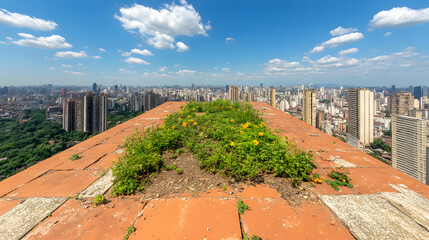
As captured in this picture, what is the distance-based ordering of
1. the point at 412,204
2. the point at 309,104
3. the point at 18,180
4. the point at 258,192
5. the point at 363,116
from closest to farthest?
the point at 412,204 < the point at 258,192 < the point at 18,180 < the point at 309,104 < the point at 363,116

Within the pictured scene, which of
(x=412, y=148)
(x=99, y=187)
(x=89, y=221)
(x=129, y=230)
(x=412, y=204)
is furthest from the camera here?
(x=412, y=148)

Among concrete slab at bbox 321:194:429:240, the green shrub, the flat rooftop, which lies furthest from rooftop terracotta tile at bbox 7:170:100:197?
concrete slab at bbox 321:194:429:240

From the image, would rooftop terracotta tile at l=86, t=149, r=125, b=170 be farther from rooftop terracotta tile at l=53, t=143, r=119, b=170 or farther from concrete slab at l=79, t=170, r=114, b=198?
concrete slab at l=79, t=170, r=114, b=198

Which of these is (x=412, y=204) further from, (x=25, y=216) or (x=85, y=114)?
(x=85, y=114)

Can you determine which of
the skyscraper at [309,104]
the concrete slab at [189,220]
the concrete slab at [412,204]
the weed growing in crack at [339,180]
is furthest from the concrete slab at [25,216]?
the skyscraper at [309,104]

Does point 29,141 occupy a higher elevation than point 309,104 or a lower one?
lower

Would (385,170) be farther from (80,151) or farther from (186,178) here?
(80,151)

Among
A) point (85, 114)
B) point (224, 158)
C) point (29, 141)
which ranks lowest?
point (29, 141)

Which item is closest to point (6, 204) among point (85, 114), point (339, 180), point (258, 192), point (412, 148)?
point (258, 192)
